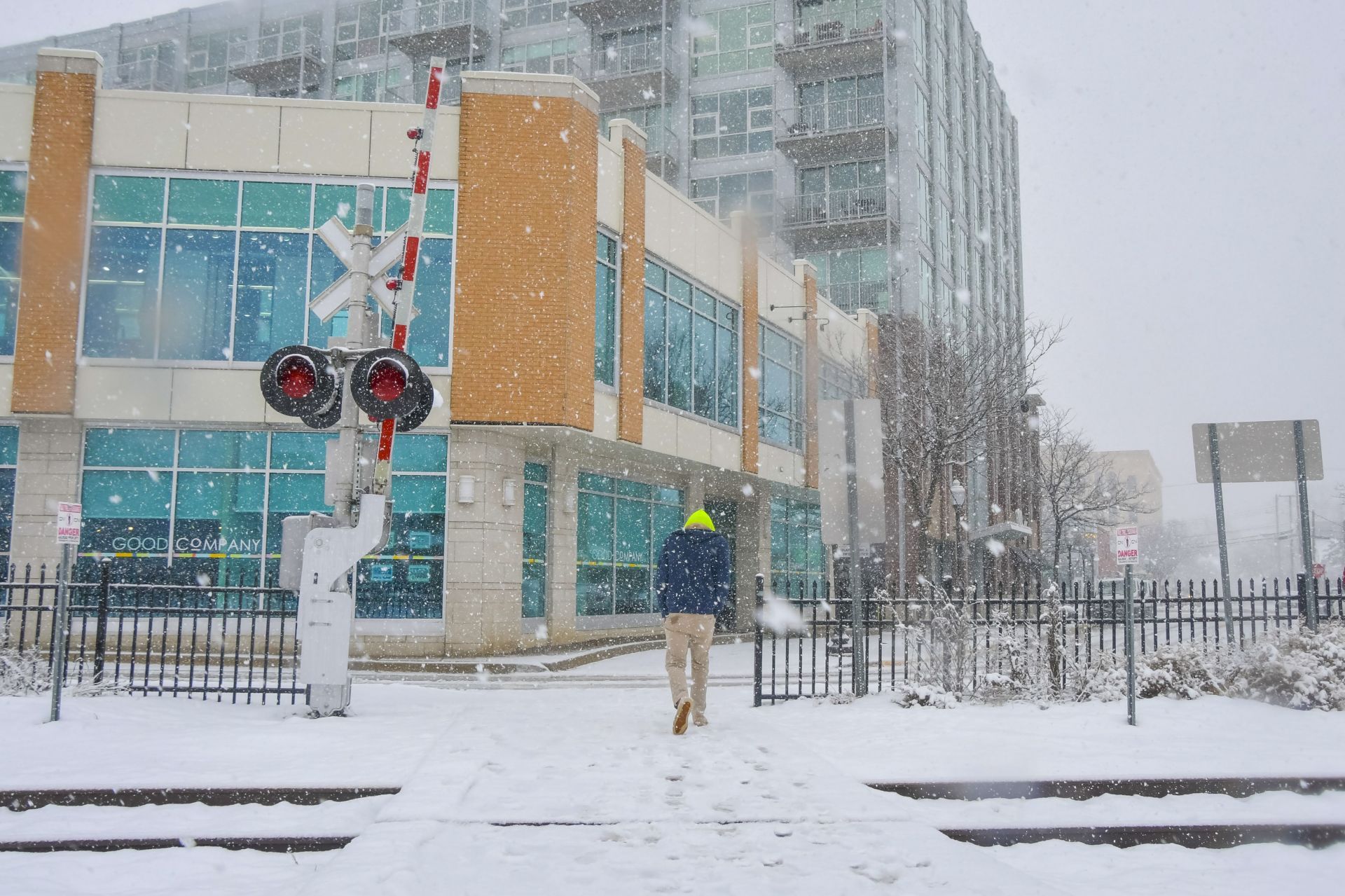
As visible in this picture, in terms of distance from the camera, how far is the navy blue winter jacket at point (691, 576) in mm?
9484

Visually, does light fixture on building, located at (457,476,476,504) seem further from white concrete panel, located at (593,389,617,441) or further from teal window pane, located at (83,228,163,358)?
teal window pane, located at (83,228,163,358)

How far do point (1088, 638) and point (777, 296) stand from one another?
61.3ft

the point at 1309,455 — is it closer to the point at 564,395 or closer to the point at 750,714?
the point at 750,714

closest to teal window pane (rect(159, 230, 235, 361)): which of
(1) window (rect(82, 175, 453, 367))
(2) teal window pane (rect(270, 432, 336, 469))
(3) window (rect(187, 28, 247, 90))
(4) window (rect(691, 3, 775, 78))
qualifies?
(1) window (rect(82, 175, 453, 367))

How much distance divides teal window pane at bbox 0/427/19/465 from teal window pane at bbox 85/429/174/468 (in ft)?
3.78

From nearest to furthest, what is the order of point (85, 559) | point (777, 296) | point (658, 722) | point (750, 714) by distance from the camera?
point (658, 722), point (750, 714), point (85, 559), point (777, 296)

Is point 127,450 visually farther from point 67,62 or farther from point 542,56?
point 542,56

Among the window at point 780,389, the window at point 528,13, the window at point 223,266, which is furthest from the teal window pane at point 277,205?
the window at point 528,13

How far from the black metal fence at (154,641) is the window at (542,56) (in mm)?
26818

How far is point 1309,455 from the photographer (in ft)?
40.8

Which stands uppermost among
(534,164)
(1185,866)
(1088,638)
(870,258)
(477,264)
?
(870,258)

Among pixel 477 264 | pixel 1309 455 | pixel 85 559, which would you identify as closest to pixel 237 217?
pixel 477 264

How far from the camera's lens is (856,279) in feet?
120

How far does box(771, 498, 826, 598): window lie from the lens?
28938 mm
